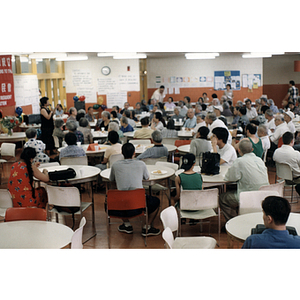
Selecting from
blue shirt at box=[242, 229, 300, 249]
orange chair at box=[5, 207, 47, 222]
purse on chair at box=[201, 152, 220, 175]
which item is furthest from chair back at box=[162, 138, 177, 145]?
blue shirt at box=[242, 229, 300, 249]

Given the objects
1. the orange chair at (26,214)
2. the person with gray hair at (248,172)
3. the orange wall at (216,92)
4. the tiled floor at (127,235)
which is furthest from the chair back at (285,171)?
the orange wall at (216,92)

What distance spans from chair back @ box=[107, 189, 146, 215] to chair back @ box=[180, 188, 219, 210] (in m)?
0.50

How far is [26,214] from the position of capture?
3682 mm

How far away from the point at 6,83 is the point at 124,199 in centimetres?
460

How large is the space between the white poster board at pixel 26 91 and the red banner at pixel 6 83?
3390 millimetres

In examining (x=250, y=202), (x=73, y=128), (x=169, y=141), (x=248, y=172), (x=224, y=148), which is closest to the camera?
(x=250, y=202)

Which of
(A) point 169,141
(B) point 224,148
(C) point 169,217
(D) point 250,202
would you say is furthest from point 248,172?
(A) point 169,141

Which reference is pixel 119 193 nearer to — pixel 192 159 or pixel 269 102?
pixel 192 159

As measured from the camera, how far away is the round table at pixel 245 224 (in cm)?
332

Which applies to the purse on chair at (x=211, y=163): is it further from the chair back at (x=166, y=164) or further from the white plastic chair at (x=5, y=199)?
the white plastic chair at (x=5, y=199)

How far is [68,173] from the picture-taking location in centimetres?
493

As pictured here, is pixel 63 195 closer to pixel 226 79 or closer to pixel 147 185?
pixel 147 185

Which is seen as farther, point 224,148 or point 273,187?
point 224,148
